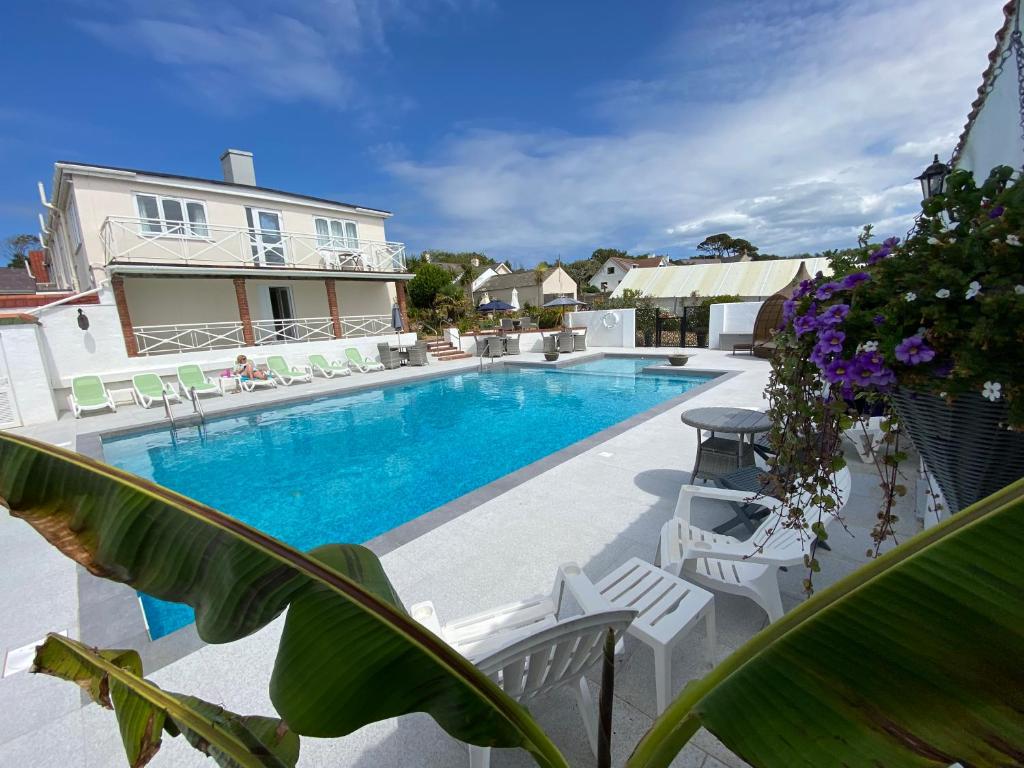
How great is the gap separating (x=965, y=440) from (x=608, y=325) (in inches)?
844

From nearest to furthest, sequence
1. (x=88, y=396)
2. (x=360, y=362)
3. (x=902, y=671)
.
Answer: (x=902, y=671) → (x=88, y=396) → (x=360, y=362)

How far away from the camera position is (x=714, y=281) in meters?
35.0

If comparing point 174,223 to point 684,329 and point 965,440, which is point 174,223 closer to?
point 965,440

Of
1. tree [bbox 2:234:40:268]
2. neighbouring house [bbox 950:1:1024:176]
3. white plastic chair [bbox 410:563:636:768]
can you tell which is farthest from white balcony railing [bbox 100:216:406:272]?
tree [bbox 2:234:40:268]

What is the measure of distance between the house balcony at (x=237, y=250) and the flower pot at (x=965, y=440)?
61.1 feet

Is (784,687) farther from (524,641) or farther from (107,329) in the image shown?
(107,329)

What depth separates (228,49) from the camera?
908 centimetres

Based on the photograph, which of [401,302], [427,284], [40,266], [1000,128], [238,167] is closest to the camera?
[1000,128]

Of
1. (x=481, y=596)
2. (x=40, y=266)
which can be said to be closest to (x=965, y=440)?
(x=481, y=596)

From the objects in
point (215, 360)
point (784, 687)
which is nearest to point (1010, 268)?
point (784, 687)

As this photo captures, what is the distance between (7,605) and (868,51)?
11455 mm

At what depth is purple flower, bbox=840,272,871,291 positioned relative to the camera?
1530mm

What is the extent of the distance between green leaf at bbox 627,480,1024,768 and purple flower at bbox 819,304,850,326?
84 centimetres

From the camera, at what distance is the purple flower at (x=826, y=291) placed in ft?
5.26
